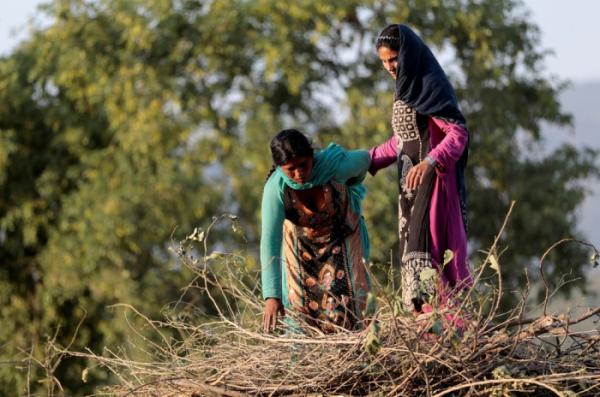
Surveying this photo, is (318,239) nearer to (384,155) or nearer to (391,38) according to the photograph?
(384,155)

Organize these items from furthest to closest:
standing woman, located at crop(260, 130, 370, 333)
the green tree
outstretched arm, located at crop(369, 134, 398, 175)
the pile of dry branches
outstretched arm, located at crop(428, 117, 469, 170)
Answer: the green tree → outstretched arm, located at crop(369, 134, 398, 175) → standing woman, located at crop(260, 130, 370, 333) → outstretched arm, located at crop(428, 117, 469, 170) → the pile of dry branches

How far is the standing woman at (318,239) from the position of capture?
183 inches

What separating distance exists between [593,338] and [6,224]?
13.7 metres

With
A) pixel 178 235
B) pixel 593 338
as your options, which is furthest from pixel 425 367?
pixel 178 235

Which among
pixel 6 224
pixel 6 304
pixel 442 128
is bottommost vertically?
pixel 6 304

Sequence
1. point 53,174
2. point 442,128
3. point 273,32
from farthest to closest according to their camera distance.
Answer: point 53,174
point 273,32
point 442,128

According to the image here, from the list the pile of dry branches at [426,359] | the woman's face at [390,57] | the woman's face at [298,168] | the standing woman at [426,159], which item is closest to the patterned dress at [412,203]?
the standing woman at [426,159]

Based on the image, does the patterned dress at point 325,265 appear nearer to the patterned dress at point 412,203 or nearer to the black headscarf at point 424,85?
the patterned dress at point 412,203

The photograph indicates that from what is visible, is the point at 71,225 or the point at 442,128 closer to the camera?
the point at 442,128

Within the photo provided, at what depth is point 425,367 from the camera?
3.65 m

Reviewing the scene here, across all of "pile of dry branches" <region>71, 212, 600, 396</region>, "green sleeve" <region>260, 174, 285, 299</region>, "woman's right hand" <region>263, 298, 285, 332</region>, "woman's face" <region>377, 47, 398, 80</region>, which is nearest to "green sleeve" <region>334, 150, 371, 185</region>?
"green sleeve" <region>260, 174, 285, 299</region>

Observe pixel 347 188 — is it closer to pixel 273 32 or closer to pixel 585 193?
pixel 273 32

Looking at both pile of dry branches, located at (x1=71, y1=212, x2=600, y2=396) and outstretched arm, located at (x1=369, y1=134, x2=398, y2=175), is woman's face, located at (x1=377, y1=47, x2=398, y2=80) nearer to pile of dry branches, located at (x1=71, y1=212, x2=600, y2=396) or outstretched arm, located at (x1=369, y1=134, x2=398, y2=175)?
outstretched arm, located at (x1=369, y1=134, x2=398, y2=175)

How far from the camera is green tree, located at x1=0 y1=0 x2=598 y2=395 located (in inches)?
595
